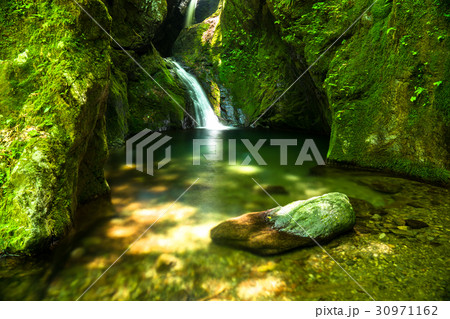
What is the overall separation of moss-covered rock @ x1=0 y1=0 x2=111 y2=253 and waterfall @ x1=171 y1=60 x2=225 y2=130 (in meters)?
11.8

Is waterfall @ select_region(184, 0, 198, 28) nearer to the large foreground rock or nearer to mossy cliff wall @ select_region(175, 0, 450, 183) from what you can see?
mossy cliff wall @ select_region(175, 0, 450, 183)

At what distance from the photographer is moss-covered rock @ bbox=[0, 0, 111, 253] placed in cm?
247

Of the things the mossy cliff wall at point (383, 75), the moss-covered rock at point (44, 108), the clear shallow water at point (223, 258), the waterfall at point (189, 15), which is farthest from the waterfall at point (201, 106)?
the moss-covered rock at point (44, 108)

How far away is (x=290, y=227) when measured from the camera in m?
2.98

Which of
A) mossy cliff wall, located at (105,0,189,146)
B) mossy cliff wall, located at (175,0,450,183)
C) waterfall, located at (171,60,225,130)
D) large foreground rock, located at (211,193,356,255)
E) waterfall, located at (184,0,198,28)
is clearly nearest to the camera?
large foreground rock, located at (211,193,356,255)

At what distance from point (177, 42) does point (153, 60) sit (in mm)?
8868

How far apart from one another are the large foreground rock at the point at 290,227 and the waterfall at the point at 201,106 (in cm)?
1216

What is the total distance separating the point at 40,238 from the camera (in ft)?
8.13

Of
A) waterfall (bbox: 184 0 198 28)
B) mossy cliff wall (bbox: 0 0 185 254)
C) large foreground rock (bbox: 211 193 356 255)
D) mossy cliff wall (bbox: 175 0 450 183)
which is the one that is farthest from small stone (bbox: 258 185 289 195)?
waterfall (bbox: 184 0 198 28)

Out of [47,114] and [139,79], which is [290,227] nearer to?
[47,114]

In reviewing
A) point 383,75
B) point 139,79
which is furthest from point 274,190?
point 139,79

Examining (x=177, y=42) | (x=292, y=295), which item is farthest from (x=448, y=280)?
(x=177, y=42)

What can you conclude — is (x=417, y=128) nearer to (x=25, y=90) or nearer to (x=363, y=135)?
(x=363, y=135)

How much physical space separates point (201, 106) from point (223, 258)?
1379 centimetres
